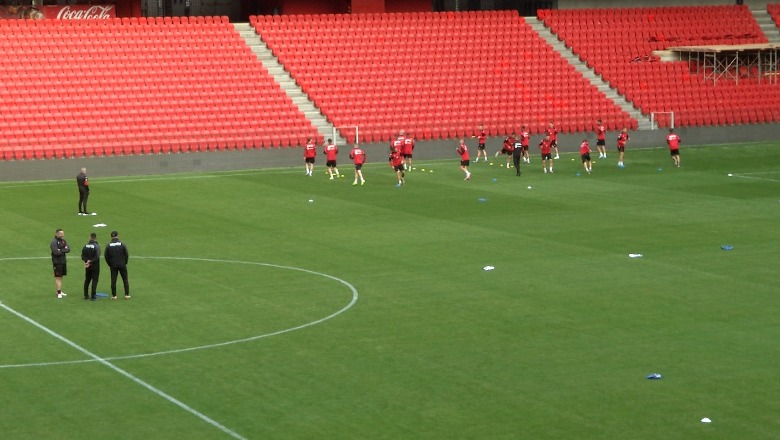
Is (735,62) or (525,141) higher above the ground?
(735,62)

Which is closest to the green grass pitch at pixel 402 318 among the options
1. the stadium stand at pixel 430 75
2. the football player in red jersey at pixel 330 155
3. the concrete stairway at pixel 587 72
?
the football player in red jersey at pixel 330 155

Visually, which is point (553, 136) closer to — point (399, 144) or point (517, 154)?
point (517, 154)

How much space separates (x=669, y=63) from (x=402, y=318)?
4393 centimetres

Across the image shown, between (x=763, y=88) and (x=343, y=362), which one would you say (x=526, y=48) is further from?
(x=343, y=362)

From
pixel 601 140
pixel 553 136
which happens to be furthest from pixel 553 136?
pixel 601 140

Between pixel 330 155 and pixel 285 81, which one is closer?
pixel 330 155

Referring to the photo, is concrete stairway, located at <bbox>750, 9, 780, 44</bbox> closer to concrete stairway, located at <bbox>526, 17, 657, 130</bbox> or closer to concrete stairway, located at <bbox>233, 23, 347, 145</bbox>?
concrete stairway, located at <bbox>526, 17, 657, 130</bbox>

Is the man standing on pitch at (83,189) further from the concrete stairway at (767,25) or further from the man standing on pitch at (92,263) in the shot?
the concrete stairway at (767,25)

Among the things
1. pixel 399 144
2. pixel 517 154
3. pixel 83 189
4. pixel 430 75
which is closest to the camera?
pixel 83 189

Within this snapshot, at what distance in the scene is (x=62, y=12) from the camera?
6338cm

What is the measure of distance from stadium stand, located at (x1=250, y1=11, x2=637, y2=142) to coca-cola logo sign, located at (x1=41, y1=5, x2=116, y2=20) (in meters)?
7.00

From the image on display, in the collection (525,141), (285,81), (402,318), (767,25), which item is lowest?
(402,318)

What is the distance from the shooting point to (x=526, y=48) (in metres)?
66.0

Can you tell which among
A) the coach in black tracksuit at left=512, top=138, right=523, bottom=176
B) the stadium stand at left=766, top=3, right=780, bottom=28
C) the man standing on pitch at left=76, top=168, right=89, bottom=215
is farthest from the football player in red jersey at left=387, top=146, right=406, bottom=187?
the stadium stand at left=766, top=3, right=780, bottom=28
